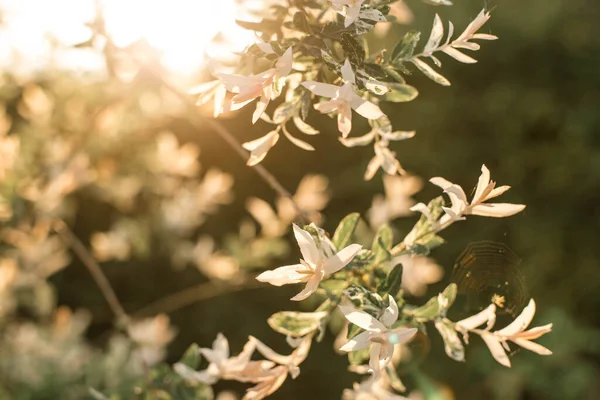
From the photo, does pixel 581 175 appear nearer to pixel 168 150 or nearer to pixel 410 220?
pixel 410 220

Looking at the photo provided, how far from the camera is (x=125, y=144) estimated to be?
3090mm

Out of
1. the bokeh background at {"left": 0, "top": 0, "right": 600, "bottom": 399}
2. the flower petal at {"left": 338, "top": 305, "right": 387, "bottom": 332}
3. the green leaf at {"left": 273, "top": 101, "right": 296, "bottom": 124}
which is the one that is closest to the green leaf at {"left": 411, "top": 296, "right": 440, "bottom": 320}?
the flower petal at {"left": 338, "top": 305, "right": 387, "bottom": 332}

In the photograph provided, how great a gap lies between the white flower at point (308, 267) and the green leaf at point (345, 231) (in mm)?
155

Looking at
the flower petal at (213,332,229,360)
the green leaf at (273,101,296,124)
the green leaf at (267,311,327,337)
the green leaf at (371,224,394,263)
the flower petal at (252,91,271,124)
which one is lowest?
the flower petal at (213,332,229,360)

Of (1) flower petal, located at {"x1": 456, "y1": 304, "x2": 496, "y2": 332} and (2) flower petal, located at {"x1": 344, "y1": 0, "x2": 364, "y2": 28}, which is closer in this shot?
(2) flower petal, located at {"x1": 344, "y1": 0, "x2": 364, "y2": 28}

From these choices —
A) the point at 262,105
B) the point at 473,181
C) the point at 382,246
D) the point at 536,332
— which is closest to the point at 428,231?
the point at 382,246

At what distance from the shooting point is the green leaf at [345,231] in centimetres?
83

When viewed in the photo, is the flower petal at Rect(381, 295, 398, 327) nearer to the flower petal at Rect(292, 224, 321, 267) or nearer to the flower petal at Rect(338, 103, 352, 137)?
the flower petal at Rect(292, 224, 321, 267)

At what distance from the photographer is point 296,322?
2.85 ft

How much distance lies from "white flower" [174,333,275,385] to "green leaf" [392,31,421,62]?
411 millimetres

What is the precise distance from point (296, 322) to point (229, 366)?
13cm

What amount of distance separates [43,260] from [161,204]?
546mm

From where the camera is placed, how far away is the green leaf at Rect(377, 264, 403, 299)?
798 millimetres

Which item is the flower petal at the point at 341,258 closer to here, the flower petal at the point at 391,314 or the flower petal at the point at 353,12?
the flower petal at the point at 391,314
